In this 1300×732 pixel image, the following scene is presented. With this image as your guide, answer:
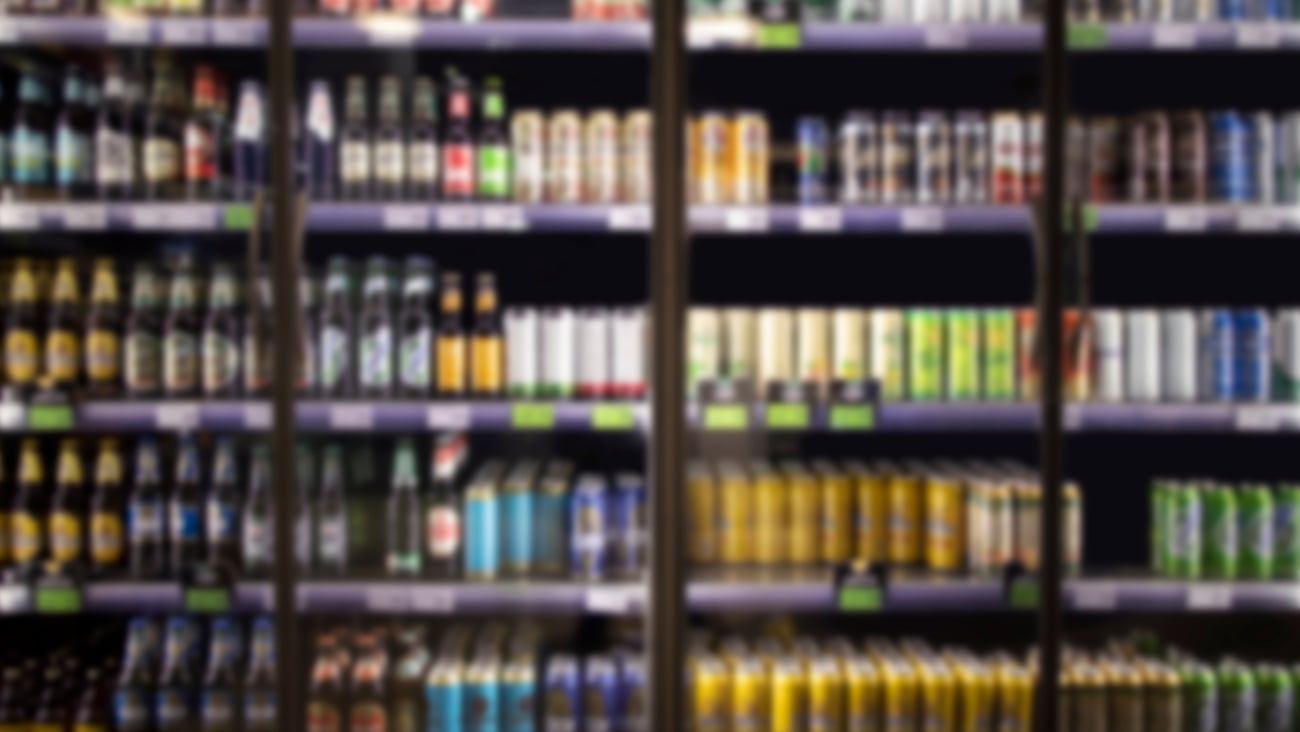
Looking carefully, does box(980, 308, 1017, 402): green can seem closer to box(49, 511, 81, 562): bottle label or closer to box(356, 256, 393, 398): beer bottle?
box(356, 256, 393, 398): beer bottle

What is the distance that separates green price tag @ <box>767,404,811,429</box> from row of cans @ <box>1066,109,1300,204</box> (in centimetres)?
85

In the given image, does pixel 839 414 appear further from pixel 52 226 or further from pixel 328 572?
pixel 52 226

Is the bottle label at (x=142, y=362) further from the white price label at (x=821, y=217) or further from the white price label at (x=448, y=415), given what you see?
the white price label at (x=821, y=217)

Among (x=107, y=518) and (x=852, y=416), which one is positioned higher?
(x=852, y=416)

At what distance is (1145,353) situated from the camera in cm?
241

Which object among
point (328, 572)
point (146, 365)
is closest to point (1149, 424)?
point (328, 572)

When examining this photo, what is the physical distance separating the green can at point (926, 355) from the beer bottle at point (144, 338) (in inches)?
72.6

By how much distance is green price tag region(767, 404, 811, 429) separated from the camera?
2.25 meters

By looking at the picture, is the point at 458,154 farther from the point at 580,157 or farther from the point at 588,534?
the point at 588,534

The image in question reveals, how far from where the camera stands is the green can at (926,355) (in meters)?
2.39

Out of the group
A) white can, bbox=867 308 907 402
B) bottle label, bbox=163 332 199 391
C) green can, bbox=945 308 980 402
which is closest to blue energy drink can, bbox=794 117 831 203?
white can, bbox=867 308 907 402

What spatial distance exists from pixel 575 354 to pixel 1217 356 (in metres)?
1.54

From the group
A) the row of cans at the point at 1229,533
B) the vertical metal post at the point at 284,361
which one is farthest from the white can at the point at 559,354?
the row of cans at the point at 1229,533

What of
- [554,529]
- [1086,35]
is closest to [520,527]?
[554,529]
